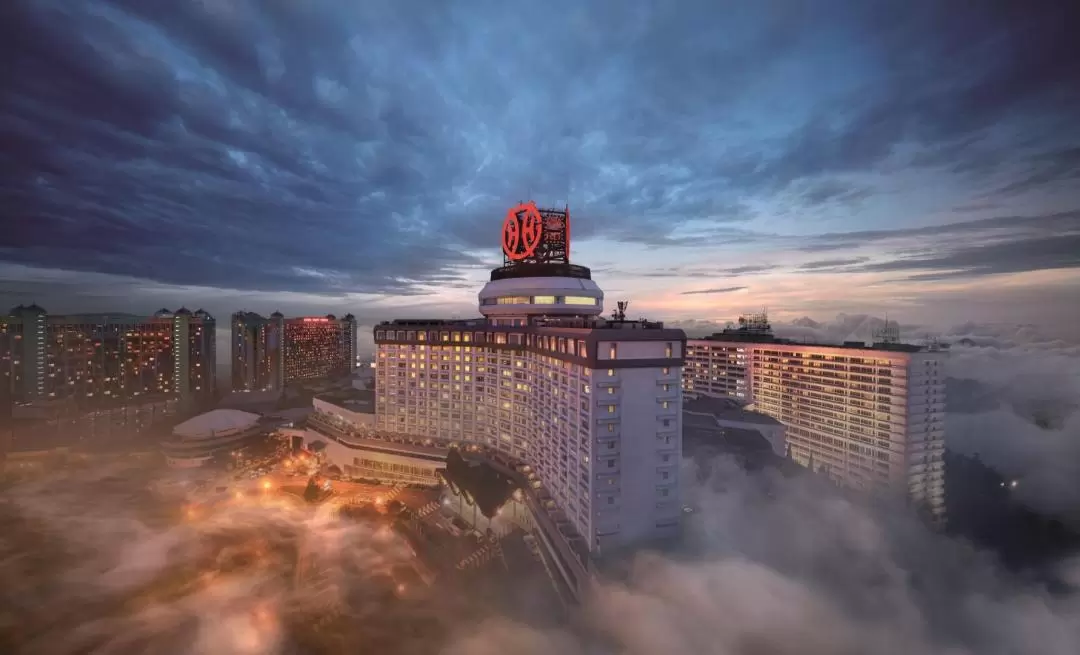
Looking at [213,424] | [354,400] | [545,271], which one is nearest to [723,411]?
[545,271]

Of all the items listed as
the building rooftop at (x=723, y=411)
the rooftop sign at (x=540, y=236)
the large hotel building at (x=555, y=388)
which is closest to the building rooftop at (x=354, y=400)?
the large hotel building at (x=555, y=388)

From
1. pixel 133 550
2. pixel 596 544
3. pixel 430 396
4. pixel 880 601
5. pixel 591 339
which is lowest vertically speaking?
pixel 133 550

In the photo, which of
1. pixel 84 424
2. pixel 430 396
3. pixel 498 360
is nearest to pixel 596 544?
pixel 498 360

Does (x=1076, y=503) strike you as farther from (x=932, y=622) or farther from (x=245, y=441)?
(x=245, y=441)

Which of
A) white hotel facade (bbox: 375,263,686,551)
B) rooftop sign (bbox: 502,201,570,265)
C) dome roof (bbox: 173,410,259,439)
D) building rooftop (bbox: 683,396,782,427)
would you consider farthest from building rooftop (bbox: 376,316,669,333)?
dome roof (bbox: 173,410,259,439)

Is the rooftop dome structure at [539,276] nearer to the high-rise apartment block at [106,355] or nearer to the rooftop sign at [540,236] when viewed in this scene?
the rooftop sign at [540,236]
